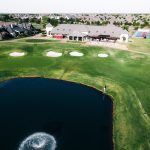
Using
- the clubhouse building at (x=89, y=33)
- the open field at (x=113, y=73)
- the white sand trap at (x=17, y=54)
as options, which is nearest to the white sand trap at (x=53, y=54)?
the open field at (x=113, y=73)

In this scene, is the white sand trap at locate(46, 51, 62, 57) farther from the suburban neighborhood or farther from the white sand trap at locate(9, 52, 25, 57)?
the white sand trap at locate(9, 52, 25, 57)

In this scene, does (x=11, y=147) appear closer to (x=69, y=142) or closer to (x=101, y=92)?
(x=69, y=142)

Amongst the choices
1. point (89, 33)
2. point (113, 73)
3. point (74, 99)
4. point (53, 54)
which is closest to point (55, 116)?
point (74, 99)

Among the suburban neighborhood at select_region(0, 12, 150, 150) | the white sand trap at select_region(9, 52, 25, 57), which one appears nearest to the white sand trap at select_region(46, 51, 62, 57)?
the suburban neighborhood at select_region(0, 12, 150, 150)

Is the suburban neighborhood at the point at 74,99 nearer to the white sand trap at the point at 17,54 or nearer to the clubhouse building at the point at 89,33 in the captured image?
the white sand trap at the point at 17,54

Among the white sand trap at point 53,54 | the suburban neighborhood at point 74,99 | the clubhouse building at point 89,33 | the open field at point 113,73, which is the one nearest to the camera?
the suburban neighborhood at point 74,99
